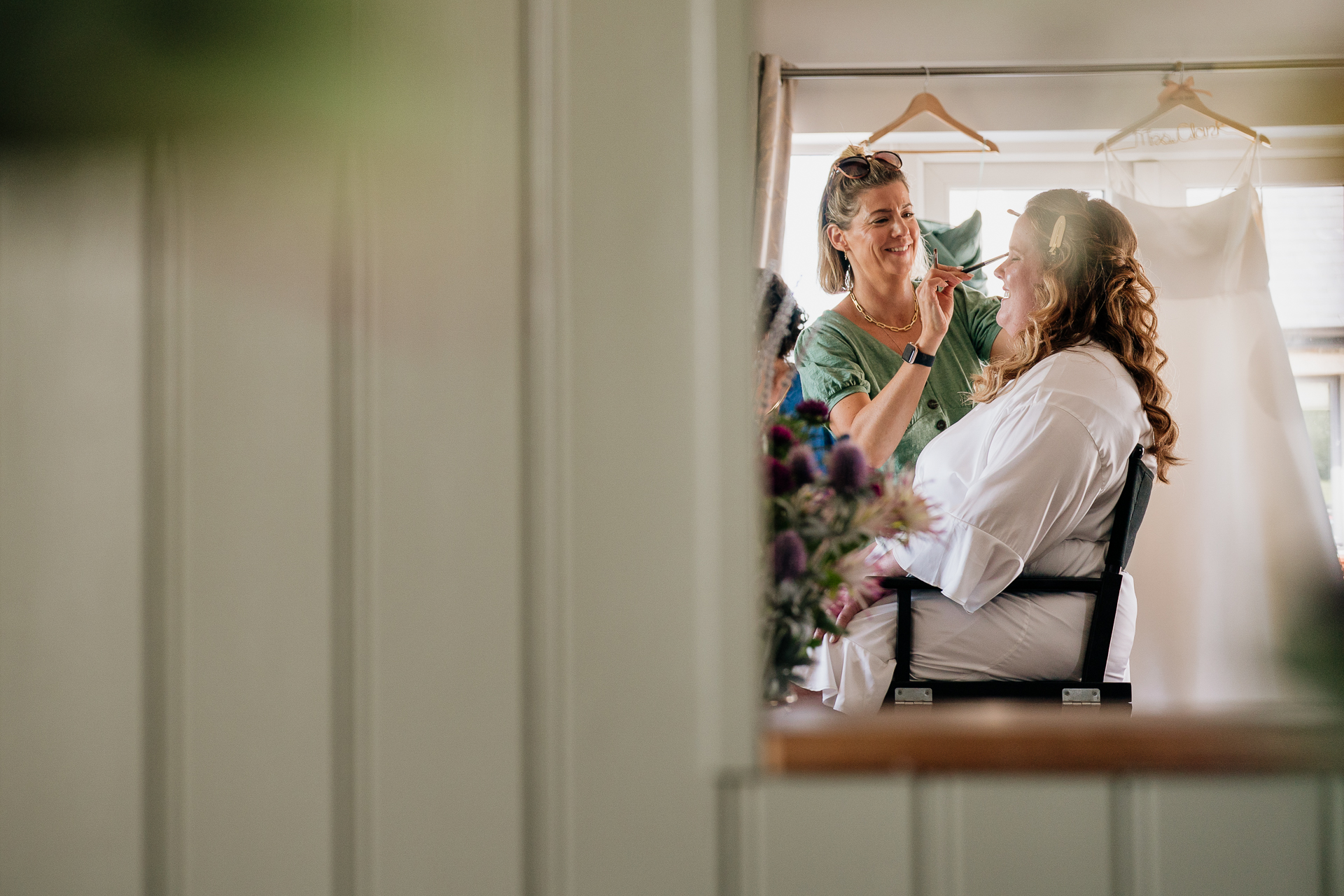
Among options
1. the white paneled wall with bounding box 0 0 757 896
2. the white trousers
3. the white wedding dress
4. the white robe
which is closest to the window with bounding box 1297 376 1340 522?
the white wedding dress

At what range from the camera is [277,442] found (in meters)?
0.50

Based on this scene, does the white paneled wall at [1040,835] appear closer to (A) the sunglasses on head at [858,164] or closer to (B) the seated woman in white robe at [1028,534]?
(B) the seated woman in white robe at [1028,534]

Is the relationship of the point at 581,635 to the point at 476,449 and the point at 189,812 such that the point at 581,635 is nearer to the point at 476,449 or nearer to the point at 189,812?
the point at 476,449

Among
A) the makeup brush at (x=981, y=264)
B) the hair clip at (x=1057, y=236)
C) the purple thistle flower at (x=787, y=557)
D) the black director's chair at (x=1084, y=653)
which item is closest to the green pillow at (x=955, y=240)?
the makeup brush at (x=981, y=264)

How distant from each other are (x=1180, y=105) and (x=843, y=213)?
2.40 feet

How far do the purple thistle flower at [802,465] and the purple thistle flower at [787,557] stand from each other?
54 mm

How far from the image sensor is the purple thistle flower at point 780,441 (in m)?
0.63

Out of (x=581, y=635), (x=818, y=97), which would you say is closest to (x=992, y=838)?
(x=581, y=635)

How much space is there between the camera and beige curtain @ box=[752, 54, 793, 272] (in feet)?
4.78

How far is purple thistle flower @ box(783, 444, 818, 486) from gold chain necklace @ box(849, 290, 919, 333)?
2.90 feet

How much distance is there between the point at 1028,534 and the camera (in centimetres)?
111

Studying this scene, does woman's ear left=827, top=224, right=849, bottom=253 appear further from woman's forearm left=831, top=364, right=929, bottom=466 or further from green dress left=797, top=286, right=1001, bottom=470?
woman's forearm left=831, top=364, right=929, bottom=466

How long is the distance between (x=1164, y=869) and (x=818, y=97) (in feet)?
4.87

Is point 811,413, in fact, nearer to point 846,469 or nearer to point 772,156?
point 846,469
